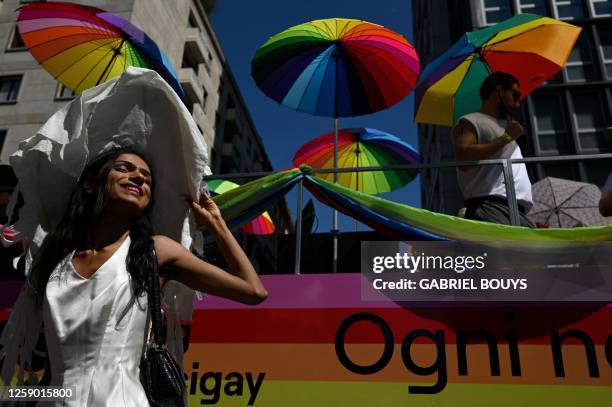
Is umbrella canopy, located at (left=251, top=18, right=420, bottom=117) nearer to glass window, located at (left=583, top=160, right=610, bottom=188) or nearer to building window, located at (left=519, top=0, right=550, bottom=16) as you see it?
glass window, located at (left=583, top=160, right=610, bottom=188)

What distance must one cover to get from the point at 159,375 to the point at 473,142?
10.8 ft

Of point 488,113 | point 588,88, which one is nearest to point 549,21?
point 488,113

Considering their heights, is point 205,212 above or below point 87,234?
above

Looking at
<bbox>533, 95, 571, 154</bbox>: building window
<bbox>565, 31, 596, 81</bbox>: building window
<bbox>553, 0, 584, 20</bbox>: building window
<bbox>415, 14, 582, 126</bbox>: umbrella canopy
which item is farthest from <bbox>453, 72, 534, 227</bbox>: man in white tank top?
<bbox>553, 0, 584, 20</bbox>: building window

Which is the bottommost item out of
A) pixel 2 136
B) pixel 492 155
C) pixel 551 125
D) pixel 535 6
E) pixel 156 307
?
pixel 156 307

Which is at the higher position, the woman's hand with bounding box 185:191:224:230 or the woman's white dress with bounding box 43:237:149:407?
the woman's hand with bounding box 185:191:224:230

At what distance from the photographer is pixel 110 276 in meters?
1.62

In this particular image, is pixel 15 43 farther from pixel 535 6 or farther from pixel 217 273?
pixel 217 273

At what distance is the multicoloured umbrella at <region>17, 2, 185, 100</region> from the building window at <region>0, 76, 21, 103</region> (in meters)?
18.1

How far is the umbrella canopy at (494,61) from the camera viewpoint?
15.3 feet

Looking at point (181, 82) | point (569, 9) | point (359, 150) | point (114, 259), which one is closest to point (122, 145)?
point (114, 259)

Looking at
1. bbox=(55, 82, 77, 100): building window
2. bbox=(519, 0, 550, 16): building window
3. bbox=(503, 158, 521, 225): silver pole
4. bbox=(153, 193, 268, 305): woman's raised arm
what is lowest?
bbox=(153, 193, 268, 305): woman's raised arm

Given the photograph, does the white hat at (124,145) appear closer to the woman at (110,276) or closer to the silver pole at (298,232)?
the woman at (110,276)

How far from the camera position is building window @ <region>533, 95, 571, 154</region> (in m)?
18.8
